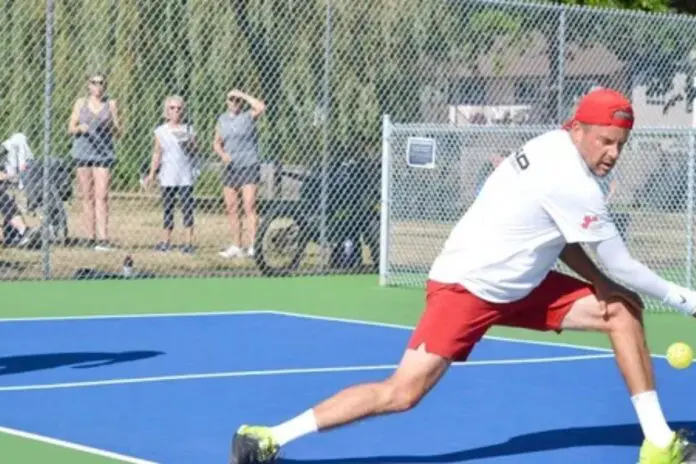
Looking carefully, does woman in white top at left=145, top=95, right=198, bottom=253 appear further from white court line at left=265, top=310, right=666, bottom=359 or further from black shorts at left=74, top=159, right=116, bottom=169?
white court line at left=265, top=310, right=666, bottom=359

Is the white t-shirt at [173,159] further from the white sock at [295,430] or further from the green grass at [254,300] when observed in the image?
the white sock at [295,430]

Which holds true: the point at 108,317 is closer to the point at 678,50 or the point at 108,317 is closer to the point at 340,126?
the point at 340,126

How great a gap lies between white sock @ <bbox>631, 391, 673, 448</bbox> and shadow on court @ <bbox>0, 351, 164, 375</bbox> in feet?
13.6

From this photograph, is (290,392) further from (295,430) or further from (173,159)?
(173,159)

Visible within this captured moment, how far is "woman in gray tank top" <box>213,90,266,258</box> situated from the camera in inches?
690

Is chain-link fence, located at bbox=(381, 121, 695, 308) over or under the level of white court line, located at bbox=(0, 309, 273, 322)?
over

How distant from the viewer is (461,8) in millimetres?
19250

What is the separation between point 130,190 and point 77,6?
2.05m

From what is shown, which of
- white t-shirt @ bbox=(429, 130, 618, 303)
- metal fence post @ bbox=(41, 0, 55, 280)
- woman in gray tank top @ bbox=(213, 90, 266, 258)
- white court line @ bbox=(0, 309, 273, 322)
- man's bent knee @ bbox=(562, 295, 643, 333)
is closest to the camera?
white t-shirt @ bbox=(429, 130, 618, 303)

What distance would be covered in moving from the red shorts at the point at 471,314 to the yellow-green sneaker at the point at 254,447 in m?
0.71

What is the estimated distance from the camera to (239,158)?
17594 millimetres

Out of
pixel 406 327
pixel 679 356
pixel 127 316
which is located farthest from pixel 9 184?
pixel 679 356

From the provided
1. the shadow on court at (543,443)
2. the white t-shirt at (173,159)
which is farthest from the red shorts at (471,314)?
the white t-shirt at (173,159)

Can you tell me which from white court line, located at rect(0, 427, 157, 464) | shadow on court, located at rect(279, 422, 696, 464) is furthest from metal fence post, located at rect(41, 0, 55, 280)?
shadow on court, located at rect(279, 422, 696, 464)
